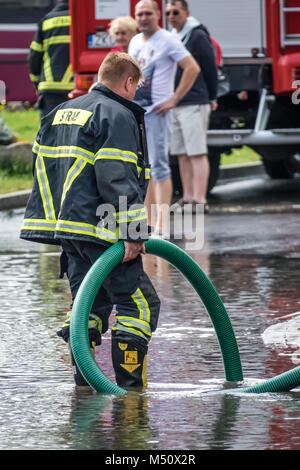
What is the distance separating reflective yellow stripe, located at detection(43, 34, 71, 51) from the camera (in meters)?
14.8

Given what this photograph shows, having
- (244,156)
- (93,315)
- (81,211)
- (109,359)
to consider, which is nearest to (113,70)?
(81,211)

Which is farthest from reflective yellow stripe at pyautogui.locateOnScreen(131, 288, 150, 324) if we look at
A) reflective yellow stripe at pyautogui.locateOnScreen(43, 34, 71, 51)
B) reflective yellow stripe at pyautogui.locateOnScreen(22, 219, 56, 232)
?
reflective yellow stripe at pyautogui.locateOnScreen(43, 34, 71, 51)

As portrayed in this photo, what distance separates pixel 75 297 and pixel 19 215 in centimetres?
835

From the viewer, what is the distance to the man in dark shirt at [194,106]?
13.8 meters

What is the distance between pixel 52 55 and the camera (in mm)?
14922

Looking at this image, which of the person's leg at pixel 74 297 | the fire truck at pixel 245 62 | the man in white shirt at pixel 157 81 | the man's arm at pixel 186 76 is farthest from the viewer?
the fire truck at pixel 245 62

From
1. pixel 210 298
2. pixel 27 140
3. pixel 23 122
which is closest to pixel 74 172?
pixel 210 298

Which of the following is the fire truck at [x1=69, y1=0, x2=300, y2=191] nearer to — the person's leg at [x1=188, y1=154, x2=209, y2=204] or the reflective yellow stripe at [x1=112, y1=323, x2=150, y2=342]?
the person's leg at [x1=188, y1=154, x2=209, y2=204]

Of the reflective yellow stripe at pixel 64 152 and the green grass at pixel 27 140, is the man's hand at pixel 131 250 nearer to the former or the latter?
the reflective yellow stripe at pixel 64 152

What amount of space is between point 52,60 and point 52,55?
0.05 meters

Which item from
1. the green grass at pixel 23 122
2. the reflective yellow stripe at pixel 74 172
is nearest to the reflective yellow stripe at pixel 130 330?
the reflective yellow stripe at pixel 74 172

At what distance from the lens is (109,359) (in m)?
7.27

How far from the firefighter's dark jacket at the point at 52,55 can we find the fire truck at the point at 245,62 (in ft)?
0.49

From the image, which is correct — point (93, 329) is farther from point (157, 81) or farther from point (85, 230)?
point (157, 81)
